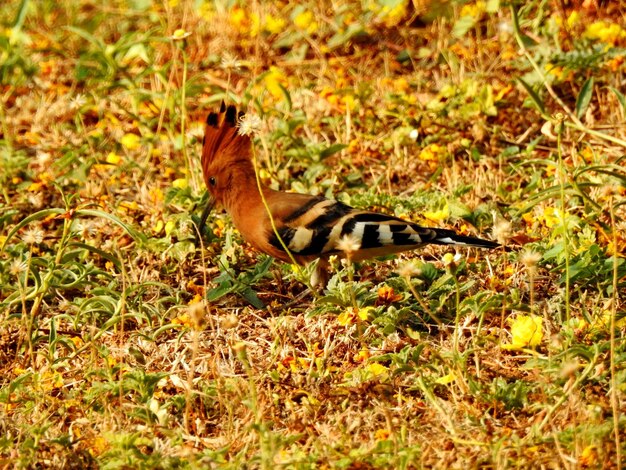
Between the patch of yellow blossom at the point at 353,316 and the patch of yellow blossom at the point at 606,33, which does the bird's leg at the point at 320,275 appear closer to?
the patch of yellow blossom at the point at 353,316

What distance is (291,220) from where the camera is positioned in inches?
152

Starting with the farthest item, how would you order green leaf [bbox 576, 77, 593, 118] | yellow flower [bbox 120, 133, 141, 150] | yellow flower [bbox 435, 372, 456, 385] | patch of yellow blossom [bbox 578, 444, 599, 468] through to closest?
yellow flower [bbox 120, 133, 141, 150] < green leaf [bbox 576, 77, 593, 118] < yellow flower [bbox 435, 372, 456, 385] < patch of yellow blossom [bbox 578, 444, 599, 468]

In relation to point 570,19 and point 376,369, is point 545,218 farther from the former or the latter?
point 570,19

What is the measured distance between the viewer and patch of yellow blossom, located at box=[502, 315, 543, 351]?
3.21m

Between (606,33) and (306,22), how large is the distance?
1653 mm

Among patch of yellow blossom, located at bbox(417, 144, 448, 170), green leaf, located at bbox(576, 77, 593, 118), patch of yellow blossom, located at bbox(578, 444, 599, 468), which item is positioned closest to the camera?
patch of yellow blossom, located at bbox(578, 444, 599, 468)

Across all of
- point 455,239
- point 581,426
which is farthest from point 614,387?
point 455,239

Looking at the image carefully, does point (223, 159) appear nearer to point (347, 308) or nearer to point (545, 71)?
point (347, 308)

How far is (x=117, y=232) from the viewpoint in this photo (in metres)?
4.39

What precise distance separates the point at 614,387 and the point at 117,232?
7.85 feet

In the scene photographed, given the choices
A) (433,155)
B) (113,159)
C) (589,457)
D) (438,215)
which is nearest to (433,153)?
(433,155)

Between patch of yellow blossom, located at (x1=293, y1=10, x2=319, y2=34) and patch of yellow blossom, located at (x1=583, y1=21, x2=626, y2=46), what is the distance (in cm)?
151

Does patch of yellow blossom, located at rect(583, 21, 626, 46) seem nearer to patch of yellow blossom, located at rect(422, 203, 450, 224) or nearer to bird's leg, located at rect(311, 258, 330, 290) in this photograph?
patch of yellow blossom, located at rect(422, 203, 450, 224)

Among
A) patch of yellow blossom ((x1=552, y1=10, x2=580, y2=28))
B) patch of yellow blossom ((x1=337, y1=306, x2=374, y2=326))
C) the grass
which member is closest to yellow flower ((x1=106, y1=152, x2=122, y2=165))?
the grass
